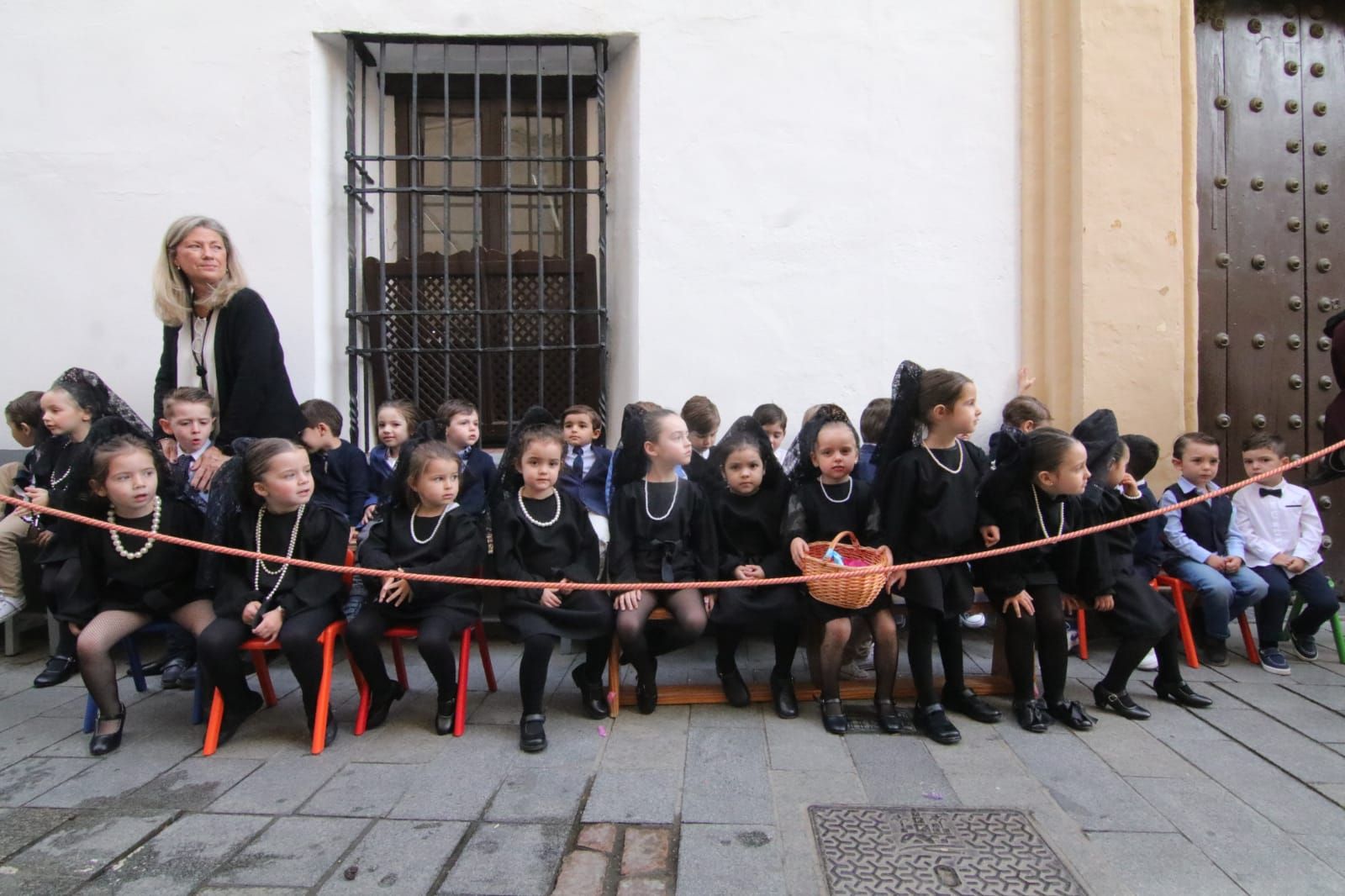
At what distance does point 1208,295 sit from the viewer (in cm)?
543

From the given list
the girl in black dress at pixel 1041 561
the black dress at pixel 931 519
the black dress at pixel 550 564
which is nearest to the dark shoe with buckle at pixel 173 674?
the black dress at pixel 550 564

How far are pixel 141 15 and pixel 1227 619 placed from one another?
699cm

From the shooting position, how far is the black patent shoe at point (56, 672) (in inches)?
162

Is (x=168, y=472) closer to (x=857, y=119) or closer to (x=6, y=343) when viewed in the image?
(x=6, y=343)

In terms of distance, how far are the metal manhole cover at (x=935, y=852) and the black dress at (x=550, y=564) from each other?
49.2 inches

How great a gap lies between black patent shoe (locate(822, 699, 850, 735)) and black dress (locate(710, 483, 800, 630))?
38cm

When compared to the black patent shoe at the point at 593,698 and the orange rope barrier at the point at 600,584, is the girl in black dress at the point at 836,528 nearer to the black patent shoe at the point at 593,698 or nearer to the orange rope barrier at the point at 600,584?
the orange rope barrier at the point at 600,584

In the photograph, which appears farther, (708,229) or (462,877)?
(708,229)

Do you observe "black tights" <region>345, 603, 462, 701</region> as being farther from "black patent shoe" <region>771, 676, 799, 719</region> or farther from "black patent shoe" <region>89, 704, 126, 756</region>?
"black patent shoe" <region>771, 676, 799, 719</region>

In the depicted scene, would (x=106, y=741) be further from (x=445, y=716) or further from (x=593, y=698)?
(x=593, y=698)

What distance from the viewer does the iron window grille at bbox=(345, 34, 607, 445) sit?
525cm

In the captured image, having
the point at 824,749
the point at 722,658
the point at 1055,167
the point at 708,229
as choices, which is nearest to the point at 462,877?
the point at 824,749

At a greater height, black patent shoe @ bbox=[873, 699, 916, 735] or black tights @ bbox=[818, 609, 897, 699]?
black tights @ bbox=[818, 609, 897, 699]

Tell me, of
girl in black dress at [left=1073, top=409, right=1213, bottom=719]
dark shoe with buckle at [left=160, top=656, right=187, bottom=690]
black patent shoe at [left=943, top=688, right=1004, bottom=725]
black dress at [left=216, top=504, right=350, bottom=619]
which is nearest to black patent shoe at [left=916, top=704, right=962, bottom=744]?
black patent shoe at [left=943, top=688, right=1004, bottom=725]
